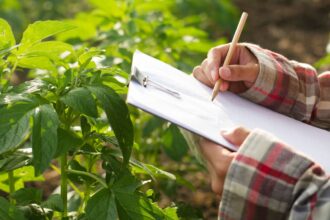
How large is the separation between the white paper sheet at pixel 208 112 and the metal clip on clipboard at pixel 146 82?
14 mm

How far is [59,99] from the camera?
1357 millimetres

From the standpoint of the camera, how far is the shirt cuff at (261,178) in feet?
3.86

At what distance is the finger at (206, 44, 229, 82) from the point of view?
1496 mm

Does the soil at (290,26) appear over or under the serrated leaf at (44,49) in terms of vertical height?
under

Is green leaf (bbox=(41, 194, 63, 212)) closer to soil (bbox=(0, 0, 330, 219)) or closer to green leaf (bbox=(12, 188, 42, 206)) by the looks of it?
green leaf (bbox=(12, 188, 42, 206))

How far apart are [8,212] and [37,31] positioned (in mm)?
384

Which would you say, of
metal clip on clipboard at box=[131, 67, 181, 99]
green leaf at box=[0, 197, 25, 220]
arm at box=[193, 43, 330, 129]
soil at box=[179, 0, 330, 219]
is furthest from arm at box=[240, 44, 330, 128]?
soil at box=[179, 0, 330, 219]

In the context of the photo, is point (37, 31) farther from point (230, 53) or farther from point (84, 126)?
point (230, 53)

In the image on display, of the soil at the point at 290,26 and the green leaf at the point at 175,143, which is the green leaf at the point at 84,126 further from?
the soil at the point at 290,26

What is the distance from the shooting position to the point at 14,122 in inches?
49.8

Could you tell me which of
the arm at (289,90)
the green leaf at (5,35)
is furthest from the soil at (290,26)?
the green leaf at (5,35)

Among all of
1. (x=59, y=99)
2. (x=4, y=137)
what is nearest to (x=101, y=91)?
(x=59, y=99)

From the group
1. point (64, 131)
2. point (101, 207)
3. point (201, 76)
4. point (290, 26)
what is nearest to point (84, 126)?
point (64, 131)

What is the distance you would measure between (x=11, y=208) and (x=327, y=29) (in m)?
3.99
